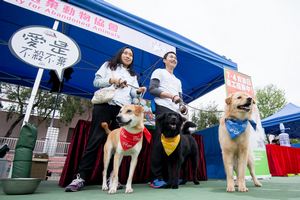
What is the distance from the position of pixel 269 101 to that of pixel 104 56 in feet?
72.0

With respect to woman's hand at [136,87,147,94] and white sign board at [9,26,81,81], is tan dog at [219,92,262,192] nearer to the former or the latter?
woman's hand at [136,87,147,94]

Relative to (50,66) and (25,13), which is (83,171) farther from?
(25,13)

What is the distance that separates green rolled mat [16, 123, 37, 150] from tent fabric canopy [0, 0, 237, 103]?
175cm

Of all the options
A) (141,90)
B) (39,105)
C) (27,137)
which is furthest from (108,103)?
(39,105)

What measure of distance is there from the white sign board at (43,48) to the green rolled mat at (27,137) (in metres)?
0.61

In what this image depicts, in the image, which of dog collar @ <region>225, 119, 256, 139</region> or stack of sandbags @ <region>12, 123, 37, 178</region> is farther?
dog collar @ <region>225, 119, 256, 139</region>

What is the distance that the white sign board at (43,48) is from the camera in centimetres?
207

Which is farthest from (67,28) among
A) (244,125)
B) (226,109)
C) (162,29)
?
(244,125)

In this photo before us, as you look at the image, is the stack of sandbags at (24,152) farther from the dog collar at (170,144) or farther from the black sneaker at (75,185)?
the dog collar at (170,144)

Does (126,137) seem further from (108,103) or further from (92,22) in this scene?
(92,22)

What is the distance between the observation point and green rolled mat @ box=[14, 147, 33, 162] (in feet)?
6.13

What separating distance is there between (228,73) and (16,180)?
3.92m

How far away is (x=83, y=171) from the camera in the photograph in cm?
218

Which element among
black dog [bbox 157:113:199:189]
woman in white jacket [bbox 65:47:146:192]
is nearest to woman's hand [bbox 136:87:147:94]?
woman in white jacket [bbox 65:47:146:192]
